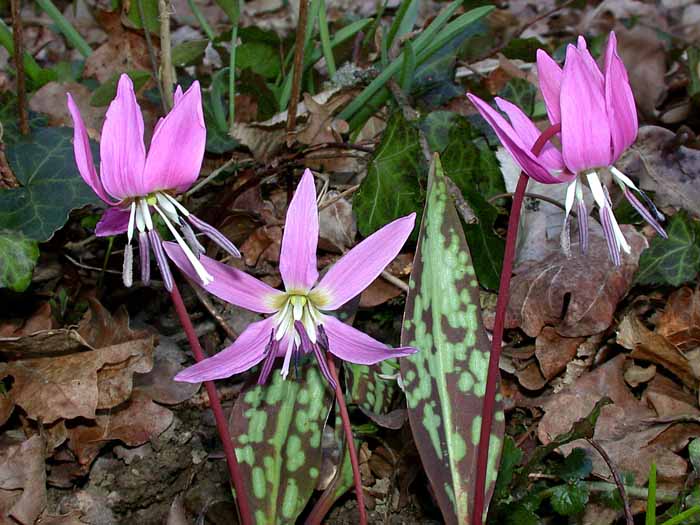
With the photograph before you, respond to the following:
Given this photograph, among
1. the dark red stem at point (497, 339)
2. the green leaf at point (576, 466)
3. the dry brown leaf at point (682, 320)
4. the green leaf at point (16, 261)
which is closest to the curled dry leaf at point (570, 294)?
the dry brown leaf at point (682, 320)

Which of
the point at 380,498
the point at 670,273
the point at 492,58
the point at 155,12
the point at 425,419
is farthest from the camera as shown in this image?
the point at 492,58

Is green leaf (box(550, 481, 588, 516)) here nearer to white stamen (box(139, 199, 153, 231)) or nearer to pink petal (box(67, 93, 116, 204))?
white stamen (box(139, 199, 153, 231))

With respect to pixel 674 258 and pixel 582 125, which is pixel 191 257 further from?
pixel 674 258

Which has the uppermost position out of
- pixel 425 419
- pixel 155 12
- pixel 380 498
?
pixel 155 12

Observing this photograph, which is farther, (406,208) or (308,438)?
(406,208)

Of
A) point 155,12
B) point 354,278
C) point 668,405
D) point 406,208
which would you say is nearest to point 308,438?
point 354,278

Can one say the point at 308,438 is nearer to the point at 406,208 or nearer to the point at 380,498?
the point at 380,498
